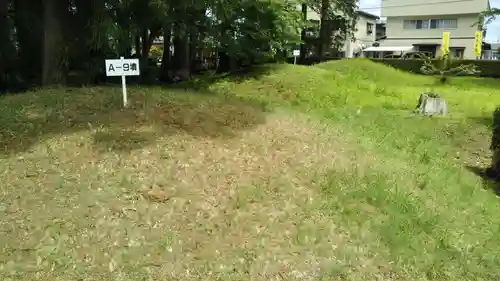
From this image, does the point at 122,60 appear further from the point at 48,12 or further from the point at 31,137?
the point at 48,12

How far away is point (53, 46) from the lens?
858 centimetres

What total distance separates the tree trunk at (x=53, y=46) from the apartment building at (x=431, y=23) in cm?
3659

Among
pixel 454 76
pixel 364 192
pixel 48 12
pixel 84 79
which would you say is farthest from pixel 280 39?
pixel 454 76

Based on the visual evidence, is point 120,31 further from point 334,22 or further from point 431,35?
point 431,35

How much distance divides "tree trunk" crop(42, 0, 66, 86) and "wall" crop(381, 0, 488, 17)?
124ft

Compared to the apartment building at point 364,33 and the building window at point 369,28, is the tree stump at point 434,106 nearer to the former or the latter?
the apartment building at point 364,33

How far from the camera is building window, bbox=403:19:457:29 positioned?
41.6 meters

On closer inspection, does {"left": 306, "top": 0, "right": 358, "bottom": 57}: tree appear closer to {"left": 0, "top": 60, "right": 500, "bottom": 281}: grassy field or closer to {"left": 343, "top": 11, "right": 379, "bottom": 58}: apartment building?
{"left": 343, "top": 11, "right": 379, "bottom": 58}: apartment building

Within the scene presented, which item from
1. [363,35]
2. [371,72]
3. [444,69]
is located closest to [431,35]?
[363,35]

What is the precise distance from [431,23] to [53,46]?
40.8 metres

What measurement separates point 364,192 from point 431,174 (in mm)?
1852

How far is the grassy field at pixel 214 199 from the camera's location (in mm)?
3648

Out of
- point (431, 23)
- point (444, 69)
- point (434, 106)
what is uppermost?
point (431, 23)

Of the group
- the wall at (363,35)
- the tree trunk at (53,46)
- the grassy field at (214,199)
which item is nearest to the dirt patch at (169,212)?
the grassy field at (214,199)
